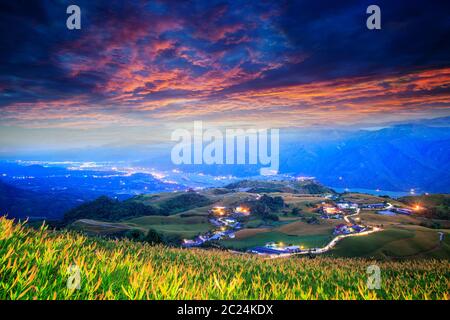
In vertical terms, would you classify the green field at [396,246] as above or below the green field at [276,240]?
above

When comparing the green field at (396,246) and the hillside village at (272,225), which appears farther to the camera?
the hillside village at (272,225)

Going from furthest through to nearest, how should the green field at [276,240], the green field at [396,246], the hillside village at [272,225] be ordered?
1. the green field at [276,240]
2. the hillside village at [272,225]
3. the green field at [396,246]

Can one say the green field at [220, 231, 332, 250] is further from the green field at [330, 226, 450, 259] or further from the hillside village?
the green field at [330, 226, 450, 259]

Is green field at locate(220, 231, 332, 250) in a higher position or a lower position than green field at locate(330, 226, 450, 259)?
lower

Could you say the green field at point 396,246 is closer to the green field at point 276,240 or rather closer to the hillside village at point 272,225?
the hillside village at point 272,225

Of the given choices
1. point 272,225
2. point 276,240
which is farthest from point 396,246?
point 272,225

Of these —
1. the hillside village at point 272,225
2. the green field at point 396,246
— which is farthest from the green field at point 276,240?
the green field at point 396,246

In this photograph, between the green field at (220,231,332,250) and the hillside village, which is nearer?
the hillside village

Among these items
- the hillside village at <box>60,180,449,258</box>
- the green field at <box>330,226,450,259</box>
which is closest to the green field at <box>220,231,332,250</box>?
the hillside village at <box>60,180,449,258</box>

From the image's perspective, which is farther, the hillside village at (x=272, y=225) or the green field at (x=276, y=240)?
the green field at (x=276, y=240)

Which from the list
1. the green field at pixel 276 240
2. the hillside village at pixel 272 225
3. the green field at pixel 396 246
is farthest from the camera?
the green field at pixel 276 240

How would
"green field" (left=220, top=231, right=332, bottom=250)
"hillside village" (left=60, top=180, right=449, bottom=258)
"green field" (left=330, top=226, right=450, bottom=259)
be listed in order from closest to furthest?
"green field" (left=330, top=226, right=450, bottom=259)
"hillside village" (left=60, top=180, right=449, bottom=258)
"green field" (left=220, top=231, right=332, bottom=250)
